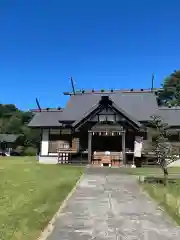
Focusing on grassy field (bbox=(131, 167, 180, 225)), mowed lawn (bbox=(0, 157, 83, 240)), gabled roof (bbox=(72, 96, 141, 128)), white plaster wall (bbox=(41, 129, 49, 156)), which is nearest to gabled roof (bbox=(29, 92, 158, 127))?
white plaster wall (bbox=(41, 129, 49, 156))

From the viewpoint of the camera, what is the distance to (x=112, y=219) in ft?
27.7

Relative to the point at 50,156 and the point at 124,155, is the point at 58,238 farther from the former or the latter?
the point at 50,156

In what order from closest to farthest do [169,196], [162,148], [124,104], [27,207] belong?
1. [27,207]
2. [169,196]
3. [162,148]
4. [124,104]

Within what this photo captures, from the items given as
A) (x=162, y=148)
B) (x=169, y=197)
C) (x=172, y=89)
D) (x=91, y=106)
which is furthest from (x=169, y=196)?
(x=172, y=89)

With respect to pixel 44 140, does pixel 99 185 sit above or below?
below

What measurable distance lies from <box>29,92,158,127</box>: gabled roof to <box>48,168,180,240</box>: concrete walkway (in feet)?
73.0

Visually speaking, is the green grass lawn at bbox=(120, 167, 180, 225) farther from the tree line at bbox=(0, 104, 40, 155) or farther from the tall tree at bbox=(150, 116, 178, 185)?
the tree line at bbox=(0, 104, 40, 155)

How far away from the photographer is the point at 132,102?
3703 centimetres

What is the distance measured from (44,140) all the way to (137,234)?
94.8ft

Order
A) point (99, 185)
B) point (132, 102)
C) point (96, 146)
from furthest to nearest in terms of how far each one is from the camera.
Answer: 1. point (132, 102)
2. point (96, 146)
3. point (99, 185)

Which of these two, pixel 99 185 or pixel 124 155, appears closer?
pixel 99 185

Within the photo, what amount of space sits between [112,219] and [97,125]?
23293 millimetres

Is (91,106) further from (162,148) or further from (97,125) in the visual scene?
(162,148)

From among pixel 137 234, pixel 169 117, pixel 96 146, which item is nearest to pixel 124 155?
pixel 96 146
